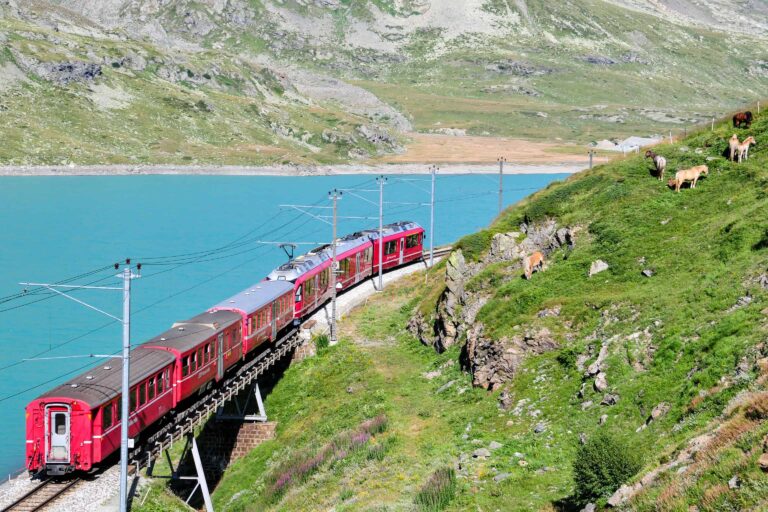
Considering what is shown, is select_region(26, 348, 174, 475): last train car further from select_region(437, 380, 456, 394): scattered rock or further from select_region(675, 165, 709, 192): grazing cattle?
select_region(675, 165, 709, 192): grazing cattle

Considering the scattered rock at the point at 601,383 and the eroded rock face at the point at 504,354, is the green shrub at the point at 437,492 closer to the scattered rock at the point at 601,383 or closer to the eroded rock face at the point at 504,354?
the scattered rock at the point at 601,383

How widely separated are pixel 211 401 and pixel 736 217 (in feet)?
81.1

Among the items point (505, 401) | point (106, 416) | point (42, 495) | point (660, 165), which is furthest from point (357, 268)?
point (42, 495)

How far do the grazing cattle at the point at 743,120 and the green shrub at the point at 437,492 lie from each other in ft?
112

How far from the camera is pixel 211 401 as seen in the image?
39594 millimetres

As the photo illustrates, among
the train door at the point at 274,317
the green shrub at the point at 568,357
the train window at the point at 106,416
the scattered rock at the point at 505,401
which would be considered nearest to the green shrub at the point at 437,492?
the scattered rock at the point at 505,401

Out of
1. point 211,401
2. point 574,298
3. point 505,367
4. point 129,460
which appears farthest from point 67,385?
point 574,298

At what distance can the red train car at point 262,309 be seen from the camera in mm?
44719

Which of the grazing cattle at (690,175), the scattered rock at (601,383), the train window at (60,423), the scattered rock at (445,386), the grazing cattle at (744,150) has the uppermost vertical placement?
the grazing cattle at (744,150)

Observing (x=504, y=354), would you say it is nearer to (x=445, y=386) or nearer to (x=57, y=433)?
(x=445, y=386)

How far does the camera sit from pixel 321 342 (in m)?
53.3

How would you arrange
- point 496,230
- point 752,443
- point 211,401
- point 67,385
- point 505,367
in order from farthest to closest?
point 496,230, point 211,401, point 505,367, point 67,385, point 752,443

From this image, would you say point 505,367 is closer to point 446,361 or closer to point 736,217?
point 446,361

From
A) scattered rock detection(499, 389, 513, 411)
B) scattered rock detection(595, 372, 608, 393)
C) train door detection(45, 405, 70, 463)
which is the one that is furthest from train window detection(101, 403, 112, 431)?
scattered rock detection(595, 372, 608, 393)
